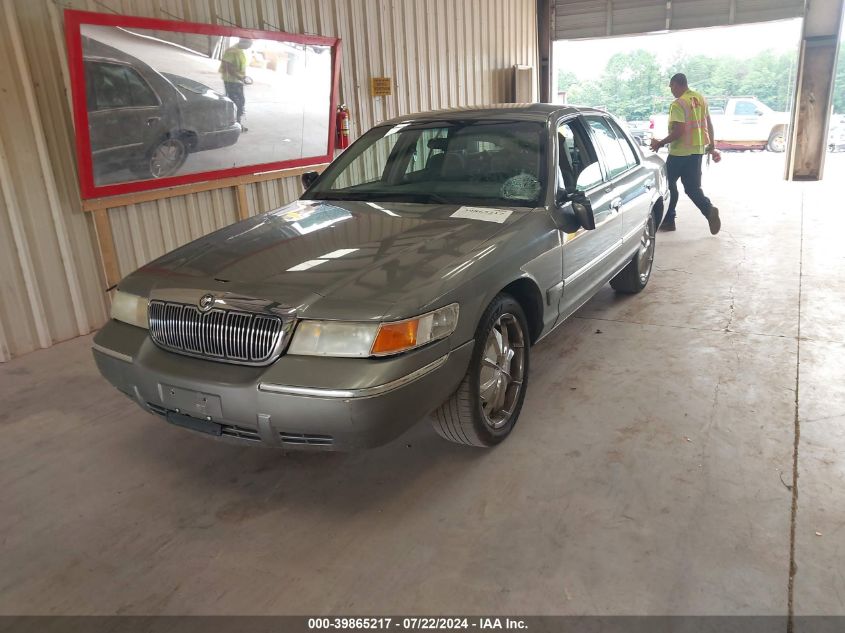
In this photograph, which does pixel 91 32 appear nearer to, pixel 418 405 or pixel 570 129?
pixel 570 129

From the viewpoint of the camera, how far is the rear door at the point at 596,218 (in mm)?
3518

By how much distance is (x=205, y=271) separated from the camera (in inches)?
104

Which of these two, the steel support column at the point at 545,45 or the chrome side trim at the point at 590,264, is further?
the steel support column at the point at 545,45

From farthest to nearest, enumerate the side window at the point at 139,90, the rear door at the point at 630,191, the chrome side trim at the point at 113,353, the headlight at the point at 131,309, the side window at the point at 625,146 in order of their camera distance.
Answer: the side window at the point at 625,146, the side window at the point at 139,90, the rear door at the point at 630,191, the headlight at the point at 131,309, the chrome side trim at the point at 113,353

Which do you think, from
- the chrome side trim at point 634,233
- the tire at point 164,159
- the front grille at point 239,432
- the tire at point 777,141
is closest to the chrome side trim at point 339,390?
the front grille at point 239,432

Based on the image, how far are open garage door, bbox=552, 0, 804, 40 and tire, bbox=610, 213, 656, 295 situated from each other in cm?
848

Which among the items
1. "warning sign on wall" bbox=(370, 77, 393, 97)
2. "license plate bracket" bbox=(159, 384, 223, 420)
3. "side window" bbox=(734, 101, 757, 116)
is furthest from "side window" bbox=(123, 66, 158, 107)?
"side window" bbox=(734, 101, 757, 116)

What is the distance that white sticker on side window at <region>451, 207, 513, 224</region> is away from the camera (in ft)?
10.1

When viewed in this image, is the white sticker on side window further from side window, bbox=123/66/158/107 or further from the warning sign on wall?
the warning sign on wall

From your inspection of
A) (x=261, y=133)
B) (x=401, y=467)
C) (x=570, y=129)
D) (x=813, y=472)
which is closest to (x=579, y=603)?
(x=401, y=467)

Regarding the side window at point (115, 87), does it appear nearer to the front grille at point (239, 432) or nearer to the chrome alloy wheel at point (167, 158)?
the chrome alloy wheel at point (167, 158)

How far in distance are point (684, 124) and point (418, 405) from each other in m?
6.08

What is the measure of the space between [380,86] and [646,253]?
160 inches

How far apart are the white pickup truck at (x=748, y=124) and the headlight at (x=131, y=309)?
15.8 metres
